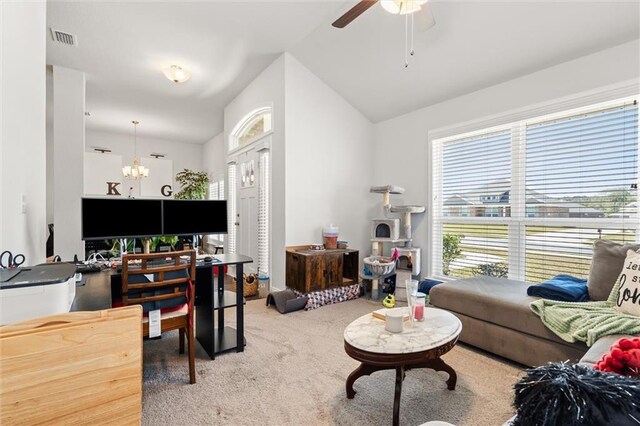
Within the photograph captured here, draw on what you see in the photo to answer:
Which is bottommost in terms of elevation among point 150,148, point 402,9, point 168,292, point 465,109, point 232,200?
point 168,292

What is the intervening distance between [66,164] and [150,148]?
4.12 meters

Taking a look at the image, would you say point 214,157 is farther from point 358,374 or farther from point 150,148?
point 358,374

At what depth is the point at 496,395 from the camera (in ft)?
6.32

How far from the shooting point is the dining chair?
1934 mm

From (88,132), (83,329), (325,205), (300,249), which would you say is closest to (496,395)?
(83,329)

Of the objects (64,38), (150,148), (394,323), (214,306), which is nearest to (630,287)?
(394,323)

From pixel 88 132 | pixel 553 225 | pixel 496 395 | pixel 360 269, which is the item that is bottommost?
pixel 496 395

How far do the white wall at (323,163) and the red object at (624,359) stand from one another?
10.8ft

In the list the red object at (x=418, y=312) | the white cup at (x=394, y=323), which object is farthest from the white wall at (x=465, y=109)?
the white cup at (x=394, y=323)

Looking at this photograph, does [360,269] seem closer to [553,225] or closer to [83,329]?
[553,225]

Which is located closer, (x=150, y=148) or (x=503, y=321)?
(x=503, y=321)

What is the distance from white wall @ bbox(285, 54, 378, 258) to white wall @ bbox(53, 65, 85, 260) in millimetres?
2914

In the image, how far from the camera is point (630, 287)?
6.46 feet

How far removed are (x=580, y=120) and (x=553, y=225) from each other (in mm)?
1028
